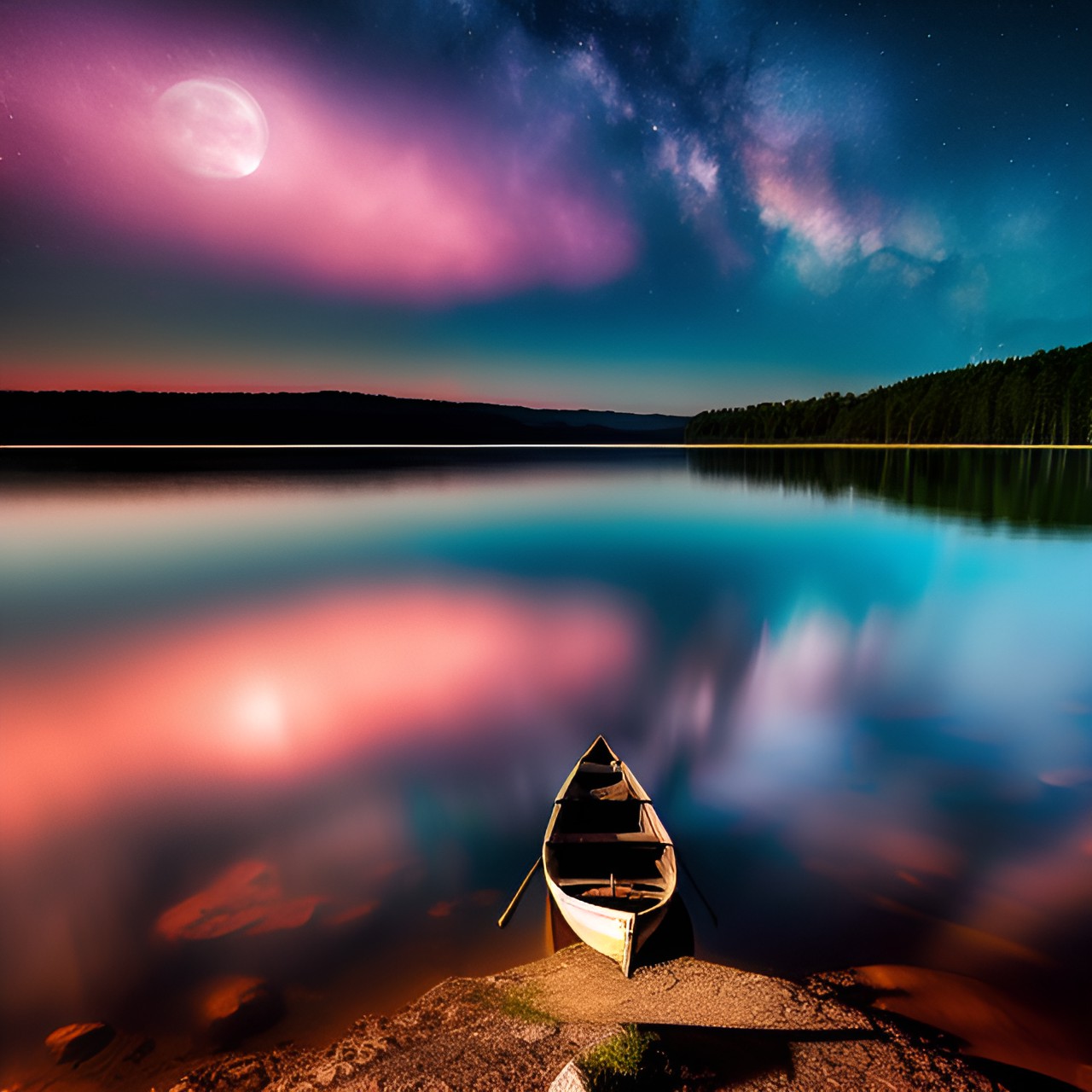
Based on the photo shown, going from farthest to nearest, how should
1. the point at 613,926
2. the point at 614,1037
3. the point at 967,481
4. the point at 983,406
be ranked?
1. the point at 983,406
2. the point at 967,481
3. the point at 613,926
4. the point at 614,1037

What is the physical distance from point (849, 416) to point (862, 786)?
177m

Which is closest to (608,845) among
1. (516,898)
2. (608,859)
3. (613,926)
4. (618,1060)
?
(608,859)

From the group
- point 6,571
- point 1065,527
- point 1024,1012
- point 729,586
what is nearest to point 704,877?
point 1024,1012

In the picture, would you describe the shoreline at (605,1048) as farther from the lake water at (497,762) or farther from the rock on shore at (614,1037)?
the lake water at (497,762)

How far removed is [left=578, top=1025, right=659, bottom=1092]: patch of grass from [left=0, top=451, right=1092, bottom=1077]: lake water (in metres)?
2.34

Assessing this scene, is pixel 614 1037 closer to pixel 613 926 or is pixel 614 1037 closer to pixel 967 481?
pixel 613 926

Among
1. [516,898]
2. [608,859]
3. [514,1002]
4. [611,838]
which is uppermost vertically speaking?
[611,838]

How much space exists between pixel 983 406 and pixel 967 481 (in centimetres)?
6927

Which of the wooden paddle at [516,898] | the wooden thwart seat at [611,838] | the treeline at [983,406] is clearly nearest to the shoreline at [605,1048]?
the wooden paddle at [516,898]

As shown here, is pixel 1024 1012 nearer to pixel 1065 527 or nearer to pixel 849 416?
pixel 1065 527

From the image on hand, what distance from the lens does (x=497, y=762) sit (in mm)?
11820

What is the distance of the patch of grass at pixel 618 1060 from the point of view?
4.57 m

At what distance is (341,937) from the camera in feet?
23.6

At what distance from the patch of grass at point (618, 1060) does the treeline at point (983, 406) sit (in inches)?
5317
